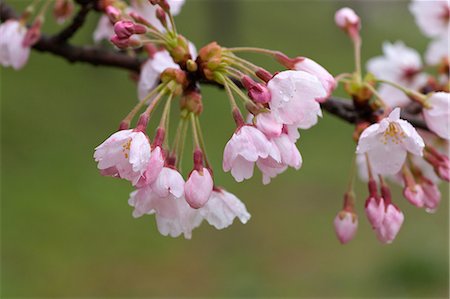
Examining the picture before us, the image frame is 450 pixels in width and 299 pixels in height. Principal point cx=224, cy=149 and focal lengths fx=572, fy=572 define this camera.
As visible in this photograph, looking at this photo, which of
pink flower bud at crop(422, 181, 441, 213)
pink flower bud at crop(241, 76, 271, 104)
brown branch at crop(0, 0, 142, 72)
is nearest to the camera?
pink flower bud at crop(241, 76, 271, 104)

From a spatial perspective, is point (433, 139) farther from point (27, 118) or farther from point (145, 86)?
point (27, 118)

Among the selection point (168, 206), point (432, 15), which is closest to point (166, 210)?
point (168, 206)

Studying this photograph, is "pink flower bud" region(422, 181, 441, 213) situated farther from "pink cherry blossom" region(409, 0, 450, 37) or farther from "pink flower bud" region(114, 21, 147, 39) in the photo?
"pink cherry blossom" region(409, 0, 450, 37)

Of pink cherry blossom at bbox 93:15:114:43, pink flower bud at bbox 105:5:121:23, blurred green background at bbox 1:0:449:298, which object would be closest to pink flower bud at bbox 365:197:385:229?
pink flower bud at bbox 105:5:121:23

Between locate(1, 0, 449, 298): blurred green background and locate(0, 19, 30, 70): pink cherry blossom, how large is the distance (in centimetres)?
302

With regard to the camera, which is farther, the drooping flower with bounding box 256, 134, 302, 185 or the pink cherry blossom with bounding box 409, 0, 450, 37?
the pink cherry blossom with bounding box 409, 0, 450, 37

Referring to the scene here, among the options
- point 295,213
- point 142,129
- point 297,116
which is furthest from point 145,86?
point 295,213

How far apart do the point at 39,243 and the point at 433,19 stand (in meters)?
4.96

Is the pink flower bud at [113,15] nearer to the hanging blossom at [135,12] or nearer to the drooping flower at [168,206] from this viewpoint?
the hanging blossom at [135,12]

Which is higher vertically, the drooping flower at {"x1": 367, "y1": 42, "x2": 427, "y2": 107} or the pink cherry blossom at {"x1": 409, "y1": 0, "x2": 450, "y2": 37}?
the pink cherry blossom at {"x1": 409, "y1": 0, "x2": 450, "y2": 37}

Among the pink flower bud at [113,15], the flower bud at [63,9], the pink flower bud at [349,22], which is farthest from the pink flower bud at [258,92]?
the flower bud at [63,9]

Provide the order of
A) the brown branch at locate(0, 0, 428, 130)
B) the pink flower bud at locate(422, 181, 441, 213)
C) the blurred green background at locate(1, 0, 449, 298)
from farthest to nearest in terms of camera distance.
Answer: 1. the blurred green background at locate(1, 0, 449, 298)
2. the brown branch at locate(0, 0, 428, 130)
3. the pink flower bud at locate(422, 181, 441, 213)

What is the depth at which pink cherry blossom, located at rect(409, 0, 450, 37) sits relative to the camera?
1695mm

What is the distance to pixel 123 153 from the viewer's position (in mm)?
878
